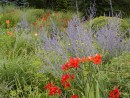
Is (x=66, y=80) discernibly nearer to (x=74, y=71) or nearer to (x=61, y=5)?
(x=74, y=71)

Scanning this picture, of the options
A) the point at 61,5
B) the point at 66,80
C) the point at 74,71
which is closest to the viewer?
the point at 66,80

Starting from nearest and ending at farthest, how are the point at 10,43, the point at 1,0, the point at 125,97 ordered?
the point at 125,97 → the point at 10,43 → the point at 1,0

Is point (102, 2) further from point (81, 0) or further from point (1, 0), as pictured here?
point (1, 0)

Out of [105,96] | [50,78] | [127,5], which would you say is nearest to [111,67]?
[105,96]

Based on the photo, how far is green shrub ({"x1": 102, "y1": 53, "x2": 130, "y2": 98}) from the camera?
342 centimetres

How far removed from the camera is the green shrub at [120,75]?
3.42 meters

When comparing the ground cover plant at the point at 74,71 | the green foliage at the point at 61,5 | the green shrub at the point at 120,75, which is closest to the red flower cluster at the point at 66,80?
the ground cover plant at the point at 74,71

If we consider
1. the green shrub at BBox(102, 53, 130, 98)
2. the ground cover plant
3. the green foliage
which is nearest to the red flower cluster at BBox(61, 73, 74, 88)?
the ground cover plant

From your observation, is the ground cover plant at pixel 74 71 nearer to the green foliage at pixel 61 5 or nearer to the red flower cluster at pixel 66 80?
the red flower cluster at pixel 66 80

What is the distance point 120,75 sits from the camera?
3.52 m

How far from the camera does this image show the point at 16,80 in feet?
13.9

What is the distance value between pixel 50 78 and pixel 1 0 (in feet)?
46.9

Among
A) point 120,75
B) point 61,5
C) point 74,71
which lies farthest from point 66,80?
point 61,5

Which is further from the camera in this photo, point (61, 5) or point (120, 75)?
point (61, 5)
